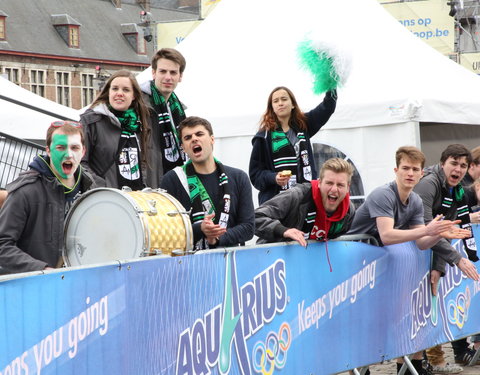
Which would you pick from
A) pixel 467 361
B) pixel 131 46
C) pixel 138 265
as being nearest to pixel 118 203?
pixel 138 265

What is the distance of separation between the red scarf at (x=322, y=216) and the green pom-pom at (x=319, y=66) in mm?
1904

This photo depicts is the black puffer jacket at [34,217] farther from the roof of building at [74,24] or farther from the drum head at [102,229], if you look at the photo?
the roof of building at [74,24]

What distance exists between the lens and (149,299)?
14.6ft

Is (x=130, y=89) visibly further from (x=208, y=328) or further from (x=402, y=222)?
(x=402, y=222)

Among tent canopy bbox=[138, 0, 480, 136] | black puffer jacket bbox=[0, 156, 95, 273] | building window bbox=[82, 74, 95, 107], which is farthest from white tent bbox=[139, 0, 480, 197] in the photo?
building window bbox=[82, 74, 95, 107]

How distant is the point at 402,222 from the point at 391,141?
13.2 ft

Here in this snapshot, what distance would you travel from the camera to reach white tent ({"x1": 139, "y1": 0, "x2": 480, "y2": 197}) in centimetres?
1105

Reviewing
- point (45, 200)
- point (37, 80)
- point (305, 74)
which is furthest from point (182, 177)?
point (37, 80)

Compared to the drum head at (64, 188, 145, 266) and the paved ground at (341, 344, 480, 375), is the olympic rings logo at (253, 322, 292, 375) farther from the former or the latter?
the paved ground at (341, 344, 480, 375)

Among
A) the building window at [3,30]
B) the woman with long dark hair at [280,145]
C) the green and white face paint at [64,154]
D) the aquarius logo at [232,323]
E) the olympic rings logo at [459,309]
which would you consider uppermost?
the building window at [3,30]

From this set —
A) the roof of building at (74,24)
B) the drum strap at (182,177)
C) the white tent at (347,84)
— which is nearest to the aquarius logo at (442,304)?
the drum strap at (182,177)

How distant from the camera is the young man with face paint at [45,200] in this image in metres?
4.53

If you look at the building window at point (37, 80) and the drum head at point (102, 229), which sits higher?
the building window at point (37, 80)

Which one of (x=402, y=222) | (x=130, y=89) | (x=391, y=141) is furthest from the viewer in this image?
(x=391, y=141)
